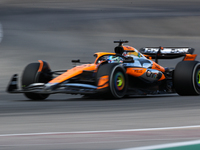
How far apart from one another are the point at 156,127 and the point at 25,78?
185 inches

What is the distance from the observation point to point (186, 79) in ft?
32.2

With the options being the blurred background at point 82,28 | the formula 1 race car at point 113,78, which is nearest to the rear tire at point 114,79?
the formula 1 race car at point 113,78

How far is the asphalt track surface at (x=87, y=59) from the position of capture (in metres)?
4.88

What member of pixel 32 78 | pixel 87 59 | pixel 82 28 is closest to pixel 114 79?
pixel 32 78

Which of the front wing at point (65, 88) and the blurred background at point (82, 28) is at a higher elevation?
the blurred background at point (82, 28)

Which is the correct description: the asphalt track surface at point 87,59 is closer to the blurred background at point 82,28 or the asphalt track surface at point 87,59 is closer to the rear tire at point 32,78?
the blurred background at point 82,28

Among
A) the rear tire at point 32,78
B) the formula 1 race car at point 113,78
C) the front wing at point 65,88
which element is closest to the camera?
the front wing at point 65,88

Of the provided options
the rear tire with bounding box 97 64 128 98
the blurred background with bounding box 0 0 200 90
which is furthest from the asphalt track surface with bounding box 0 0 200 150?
the rear tire with bounding box 97 64 128 98

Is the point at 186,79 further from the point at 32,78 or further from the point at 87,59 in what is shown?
the point at 87,59

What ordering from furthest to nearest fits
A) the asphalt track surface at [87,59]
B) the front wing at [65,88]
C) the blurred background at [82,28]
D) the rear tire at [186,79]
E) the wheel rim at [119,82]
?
the blurred background at [82,28], the rear tire at [186,79], the wheel rim at [119,82], the front wing at [65,88], the asphalt track surface at [87,59]

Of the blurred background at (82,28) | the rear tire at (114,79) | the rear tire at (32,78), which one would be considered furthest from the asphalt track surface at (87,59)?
the rear tire at (32,78)

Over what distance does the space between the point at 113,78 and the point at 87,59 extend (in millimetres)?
10049

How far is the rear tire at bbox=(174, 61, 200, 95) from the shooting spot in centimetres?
980

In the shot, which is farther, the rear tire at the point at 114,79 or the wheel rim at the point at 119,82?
the wheel rim at the point at 119,82
